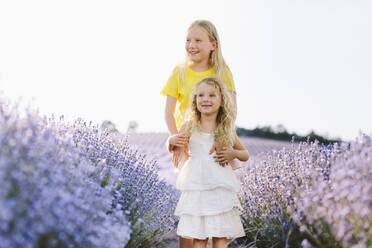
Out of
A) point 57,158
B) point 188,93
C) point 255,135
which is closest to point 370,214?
point 57,158

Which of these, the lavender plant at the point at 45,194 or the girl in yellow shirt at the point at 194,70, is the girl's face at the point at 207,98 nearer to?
the girl in yellow shirt at the point at 194,70

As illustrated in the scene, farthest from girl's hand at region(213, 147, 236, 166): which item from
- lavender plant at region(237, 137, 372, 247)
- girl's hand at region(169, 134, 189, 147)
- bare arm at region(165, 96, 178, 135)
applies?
bare arm at region(165, 96, 178, 135)

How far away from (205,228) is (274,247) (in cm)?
62

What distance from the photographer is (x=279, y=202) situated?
2.56 meters

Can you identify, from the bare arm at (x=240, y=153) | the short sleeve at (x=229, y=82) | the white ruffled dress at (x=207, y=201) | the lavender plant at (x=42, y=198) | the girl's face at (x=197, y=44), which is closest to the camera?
the lavender plant at (x=42, y=198)

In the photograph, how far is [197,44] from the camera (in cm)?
285

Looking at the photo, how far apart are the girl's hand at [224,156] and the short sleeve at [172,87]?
76 cm

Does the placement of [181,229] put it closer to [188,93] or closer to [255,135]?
[188,93]

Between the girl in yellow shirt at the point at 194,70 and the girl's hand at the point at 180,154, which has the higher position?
the girl in yellow shirt at the point at 194,70

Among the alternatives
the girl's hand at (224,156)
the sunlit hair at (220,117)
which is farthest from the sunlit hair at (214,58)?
the girl's hand at (224,156)

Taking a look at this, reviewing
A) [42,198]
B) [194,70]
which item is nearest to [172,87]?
[194,70]

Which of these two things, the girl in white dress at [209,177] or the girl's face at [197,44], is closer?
the girl in white dress at [209,177]

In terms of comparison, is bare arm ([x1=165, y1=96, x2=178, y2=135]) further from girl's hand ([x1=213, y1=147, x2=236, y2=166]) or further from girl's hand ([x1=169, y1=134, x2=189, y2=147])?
girl's hand ([x1=213, y1=147, x2=236, y2=166])

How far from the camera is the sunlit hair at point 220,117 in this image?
2516mm
